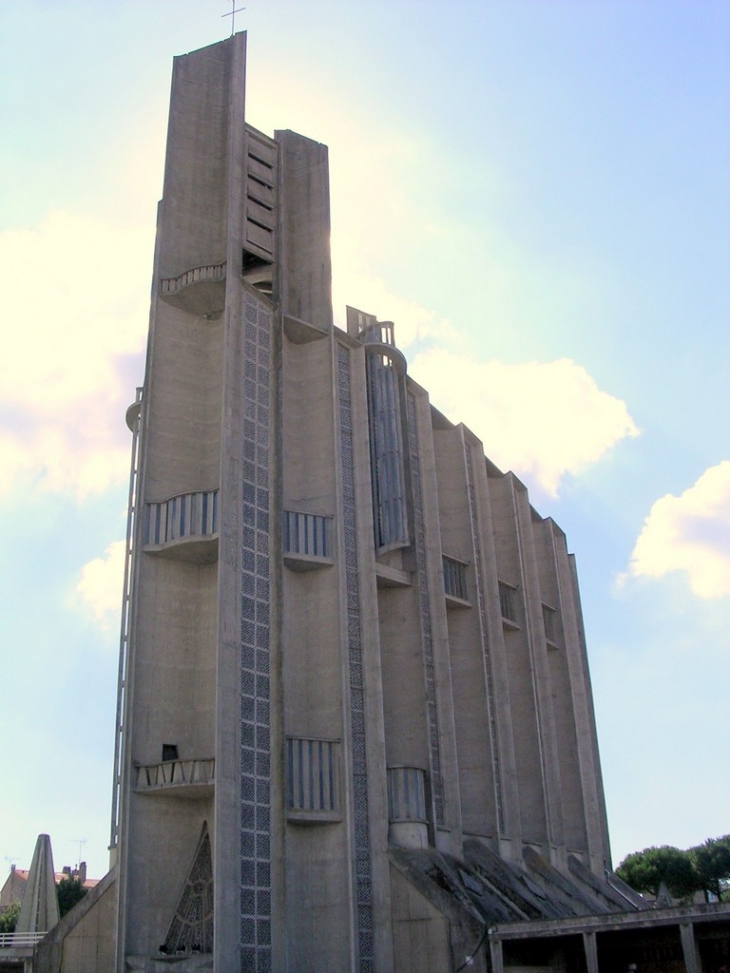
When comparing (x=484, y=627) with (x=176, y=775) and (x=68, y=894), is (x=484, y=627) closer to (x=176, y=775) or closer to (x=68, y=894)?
(x=176, y=775)

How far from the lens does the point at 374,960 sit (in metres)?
26.5

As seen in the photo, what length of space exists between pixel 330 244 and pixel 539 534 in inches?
806

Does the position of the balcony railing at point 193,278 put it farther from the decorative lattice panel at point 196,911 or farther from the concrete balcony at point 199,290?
the decorative lattice panel at point 196,911

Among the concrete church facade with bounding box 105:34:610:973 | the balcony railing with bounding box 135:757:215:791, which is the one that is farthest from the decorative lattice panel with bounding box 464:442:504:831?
the balcony railing with bounding box 135:757:215:791

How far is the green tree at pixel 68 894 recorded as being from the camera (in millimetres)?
53469

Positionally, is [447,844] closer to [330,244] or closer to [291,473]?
[291,473]

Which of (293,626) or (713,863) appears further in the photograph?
(713,863)

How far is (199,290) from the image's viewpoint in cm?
3244

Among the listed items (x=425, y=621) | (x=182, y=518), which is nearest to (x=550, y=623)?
(x=425, y=621)

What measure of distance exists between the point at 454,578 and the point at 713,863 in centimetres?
3736

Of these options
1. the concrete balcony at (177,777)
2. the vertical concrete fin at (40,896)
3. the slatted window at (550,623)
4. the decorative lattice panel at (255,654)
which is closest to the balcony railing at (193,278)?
the decorative lattice panel at (255,654)

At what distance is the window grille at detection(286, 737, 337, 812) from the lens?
88.9 feet

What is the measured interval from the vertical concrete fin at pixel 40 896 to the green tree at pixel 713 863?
44.2 m

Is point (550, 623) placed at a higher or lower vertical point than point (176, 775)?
higher
